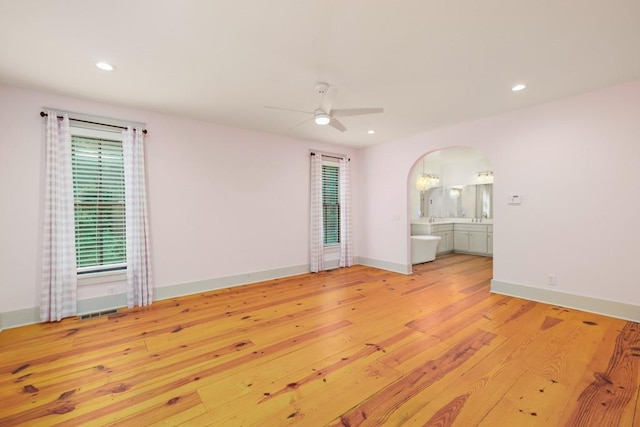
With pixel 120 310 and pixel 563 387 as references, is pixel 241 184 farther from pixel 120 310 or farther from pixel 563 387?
pixel 563 387

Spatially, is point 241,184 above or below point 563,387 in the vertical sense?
above

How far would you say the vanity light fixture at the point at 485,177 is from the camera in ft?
25.3

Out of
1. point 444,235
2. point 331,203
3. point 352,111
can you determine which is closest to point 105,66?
point 352,111

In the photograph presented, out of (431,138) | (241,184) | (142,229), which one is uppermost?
(431,138)

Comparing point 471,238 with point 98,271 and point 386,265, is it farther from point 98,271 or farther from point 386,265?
point 98,271

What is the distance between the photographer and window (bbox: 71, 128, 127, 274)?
11.5 feet

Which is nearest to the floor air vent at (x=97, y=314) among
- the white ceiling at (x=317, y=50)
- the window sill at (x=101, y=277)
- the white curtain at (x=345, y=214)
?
the window sill at (x=101, y=277)

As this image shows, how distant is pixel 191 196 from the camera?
432 centimetres

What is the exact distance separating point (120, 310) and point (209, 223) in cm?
167

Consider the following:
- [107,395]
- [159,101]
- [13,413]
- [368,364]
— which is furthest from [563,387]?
[159,101]

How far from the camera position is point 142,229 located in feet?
12.5

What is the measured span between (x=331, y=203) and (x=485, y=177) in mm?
4904

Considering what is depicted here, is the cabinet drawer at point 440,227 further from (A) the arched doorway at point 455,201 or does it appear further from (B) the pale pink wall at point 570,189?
(B) the pale pink wall at point 570,189

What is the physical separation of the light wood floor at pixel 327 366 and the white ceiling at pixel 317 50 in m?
2.77
